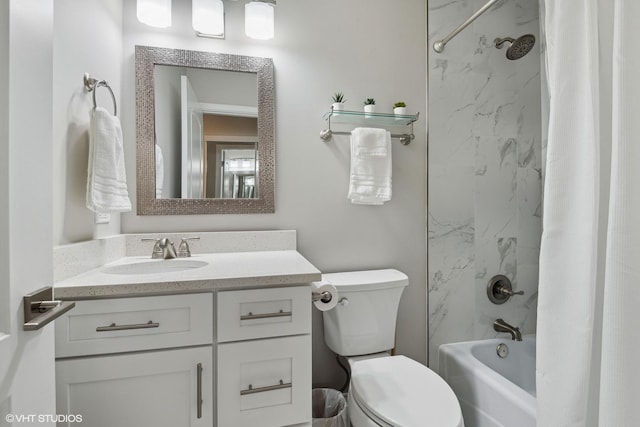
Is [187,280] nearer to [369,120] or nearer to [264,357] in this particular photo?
[264,357]

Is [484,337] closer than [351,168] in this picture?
No

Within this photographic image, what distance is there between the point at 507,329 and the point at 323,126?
5.16 feet

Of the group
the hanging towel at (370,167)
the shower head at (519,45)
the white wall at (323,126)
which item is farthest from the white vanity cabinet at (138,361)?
the shower head at (519,45)

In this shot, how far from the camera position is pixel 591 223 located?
0.81 metres

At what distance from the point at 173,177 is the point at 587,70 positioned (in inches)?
64.2

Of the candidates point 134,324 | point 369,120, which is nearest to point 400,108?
point 369,120

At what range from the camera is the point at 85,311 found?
0.94 meters

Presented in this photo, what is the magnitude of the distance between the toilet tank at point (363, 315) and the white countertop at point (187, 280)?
0.37 metres

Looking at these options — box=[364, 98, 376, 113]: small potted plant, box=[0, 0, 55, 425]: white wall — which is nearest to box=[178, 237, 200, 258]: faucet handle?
box=[0, 0, 55, 425]: white wall

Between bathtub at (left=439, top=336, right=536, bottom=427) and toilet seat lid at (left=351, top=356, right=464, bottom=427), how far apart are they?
303 millimetres

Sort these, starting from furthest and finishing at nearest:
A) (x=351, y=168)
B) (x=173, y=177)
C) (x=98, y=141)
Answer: (x=351, y=168), (x=173, y=177), (x=98, y=141)

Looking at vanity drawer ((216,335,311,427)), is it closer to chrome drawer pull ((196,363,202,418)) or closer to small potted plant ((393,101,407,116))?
chrome drawer pull ((196,363,202,418))

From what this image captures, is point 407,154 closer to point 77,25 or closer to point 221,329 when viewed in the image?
point 221,329

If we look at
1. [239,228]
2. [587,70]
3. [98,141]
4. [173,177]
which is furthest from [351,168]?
[98,141]
